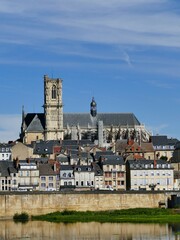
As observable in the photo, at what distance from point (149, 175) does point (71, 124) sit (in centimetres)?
4734

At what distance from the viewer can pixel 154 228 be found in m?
78.8

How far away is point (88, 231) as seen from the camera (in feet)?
254

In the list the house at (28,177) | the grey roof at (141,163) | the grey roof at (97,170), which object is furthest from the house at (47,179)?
the grey roof at (141,163)

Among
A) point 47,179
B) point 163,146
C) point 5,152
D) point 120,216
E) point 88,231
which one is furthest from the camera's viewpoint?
point 163,146

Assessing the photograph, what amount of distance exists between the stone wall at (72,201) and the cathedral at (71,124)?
5118 centimetres

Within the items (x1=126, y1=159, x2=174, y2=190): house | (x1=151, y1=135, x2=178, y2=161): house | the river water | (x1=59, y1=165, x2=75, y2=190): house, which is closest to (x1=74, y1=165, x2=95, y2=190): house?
(x1=59, y1=165, x2=75, y2=190): house

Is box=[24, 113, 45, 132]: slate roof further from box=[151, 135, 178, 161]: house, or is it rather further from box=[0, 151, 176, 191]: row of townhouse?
box=[0, 151, 176, 191]: row of townhouse

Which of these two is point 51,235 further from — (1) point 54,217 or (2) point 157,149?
(2) point 157,149

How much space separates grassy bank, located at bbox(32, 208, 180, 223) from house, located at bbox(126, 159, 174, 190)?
13.5m

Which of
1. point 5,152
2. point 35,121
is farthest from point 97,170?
point 35,121

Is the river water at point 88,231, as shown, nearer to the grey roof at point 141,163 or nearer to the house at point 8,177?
the house at point 8,177

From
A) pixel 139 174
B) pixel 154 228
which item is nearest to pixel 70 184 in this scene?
pixel 139 174

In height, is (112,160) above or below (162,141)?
below

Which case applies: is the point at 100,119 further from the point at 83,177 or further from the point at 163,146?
the point at 83,177
